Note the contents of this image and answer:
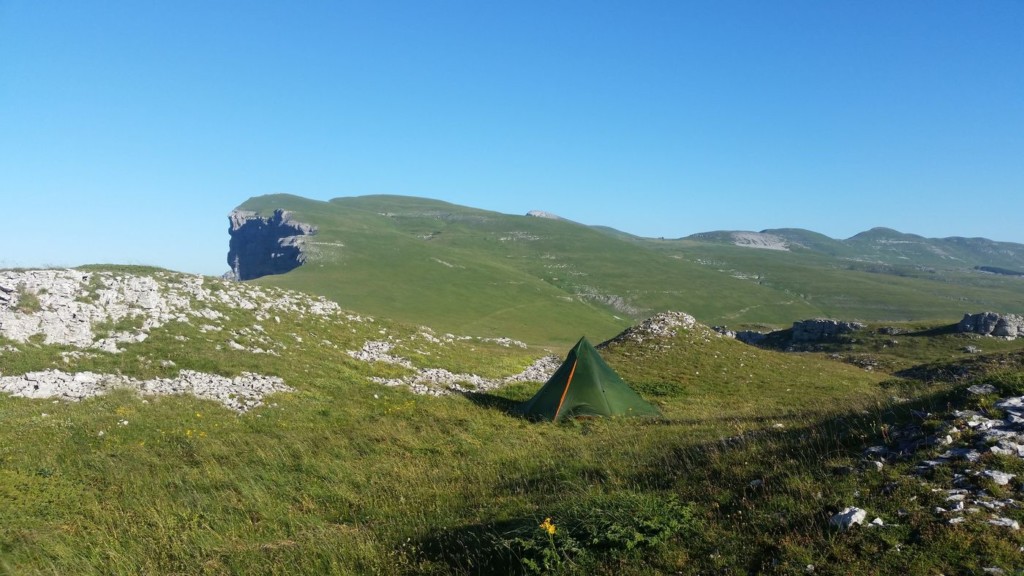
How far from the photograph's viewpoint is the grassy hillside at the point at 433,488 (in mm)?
6285

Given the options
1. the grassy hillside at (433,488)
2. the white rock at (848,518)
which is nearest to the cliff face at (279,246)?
the grassy hillside at (433,488)

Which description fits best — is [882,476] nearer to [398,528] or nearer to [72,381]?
[398,528]

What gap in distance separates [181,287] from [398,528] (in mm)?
23809

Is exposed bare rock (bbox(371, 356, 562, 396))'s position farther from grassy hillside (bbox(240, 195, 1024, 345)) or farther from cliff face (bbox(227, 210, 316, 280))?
cliff face (bbox(227, 210, 316, 280))

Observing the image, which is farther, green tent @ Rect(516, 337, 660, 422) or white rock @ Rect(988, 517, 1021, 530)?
green tent @ Rect(516, 337, 660, 422)

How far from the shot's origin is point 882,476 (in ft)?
23.7

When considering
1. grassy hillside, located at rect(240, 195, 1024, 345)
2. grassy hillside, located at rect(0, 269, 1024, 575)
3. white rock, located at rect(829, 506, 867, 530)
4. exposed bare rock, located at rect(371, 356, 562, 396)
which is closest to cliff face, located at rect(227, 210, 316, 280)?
grassy hillside, located at rect(240, 195, 1024, 345)

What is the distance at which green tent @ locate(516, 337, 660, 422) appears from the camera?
801 inches

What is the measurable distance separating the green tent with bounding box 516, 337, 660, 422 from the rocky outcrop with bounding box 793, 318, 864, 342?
69815 millimetres

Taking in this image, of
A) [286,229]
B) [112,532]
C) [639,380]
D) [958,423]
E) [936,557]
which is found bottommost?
[639,380]

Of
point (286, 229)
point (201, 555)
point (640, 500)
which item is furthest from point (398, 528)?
point (286, 229)

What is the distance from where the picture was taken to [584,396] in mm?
20750

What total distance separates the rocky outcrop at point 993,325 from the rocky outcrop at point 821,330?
486 inches

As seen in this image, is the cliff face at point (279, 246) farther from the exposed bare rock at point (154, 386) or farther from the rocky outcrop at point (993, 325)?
the rocky outcrop at point (993, 325)
